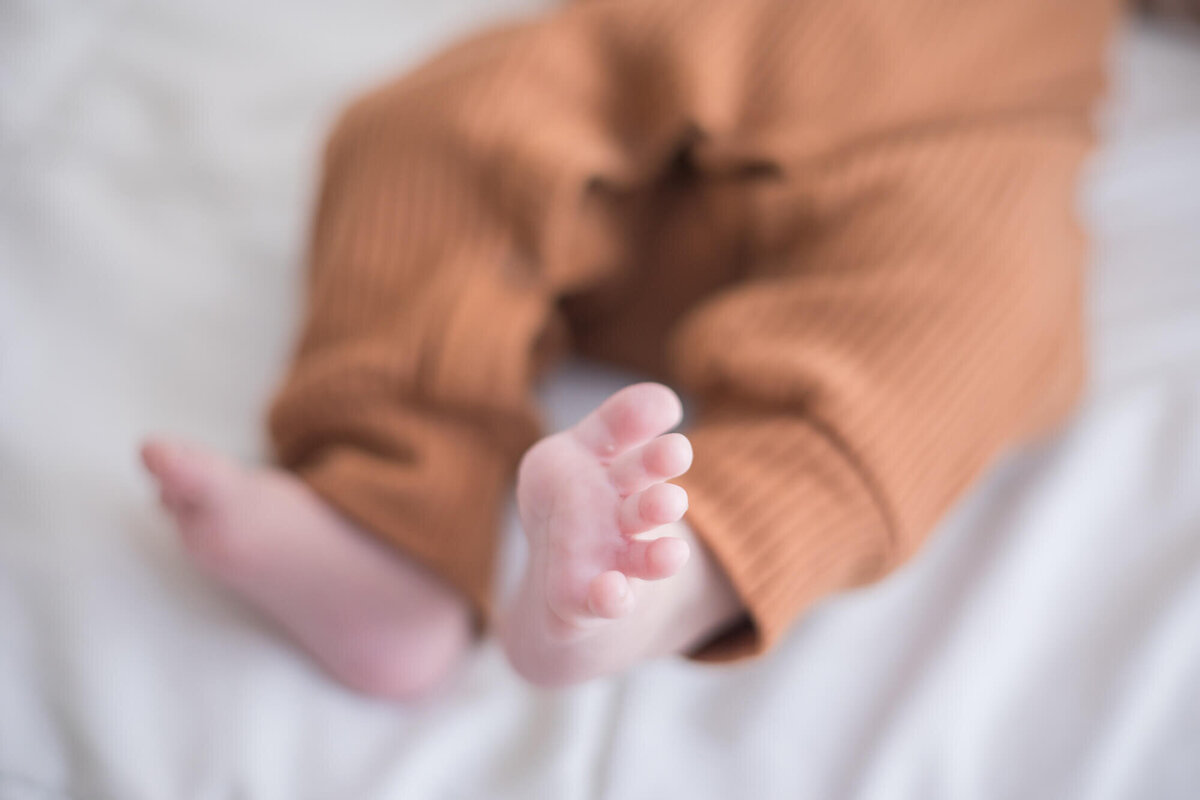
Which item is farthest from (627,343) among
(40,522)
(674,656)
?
(40,522)

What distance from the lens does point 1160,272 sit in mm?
691

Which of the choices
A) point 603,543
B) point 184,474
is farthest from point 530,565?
point 184,474

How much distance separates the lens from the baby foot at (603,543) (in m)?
0.34

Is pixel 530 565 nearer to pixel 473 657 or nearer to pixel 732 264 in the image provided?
pixel 473 657

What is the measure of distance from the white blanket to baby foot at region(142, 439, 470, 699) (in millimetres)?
20

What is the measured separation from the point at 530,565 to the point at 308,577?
143mm

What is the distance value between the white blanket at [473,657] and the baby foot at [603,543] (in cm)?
9

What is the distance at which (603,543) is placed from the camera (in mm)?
360

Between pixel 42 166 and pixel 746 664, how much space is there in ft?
1.90

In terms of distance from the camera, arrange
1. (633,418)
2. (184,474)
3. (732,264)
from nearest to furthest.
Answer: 1. (633,418)
2. (184,474)
3. (732,264)

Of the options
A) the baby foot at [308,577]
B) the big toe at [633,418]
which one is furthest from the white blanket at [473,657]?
the big toe at [633,418]

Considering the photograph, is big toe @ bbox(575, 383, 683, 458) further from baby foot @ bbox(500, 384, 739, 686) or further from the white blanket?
the white blanket

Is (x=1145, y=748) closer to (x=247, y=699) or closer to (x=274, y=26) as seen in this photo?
(x=247, y=699)

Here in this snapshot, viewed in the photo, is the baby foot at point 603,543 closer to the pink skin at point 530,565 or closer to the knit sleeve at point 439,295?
the pink skin at point 530,565
